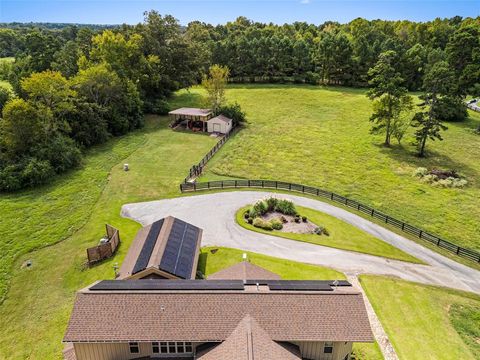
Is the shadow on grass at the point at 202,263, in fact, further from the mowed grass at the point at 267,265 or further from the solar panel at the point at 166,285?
the solar panel at the point at 166,285

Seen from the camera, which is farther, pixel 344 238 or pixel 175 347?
pixel 344 238

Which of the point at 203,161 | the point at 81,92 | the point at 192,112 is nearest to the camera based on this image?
the point at 203,161

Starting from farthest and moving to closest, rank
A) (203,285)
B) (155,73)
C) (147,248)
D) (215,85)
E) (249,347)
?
1. (155,73)
2. (215,85)
3. (147,248)
4. (203,285)
5. (249,347)

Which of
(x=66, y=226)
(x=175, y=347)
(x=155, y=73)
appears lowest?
(x=66, y=226)

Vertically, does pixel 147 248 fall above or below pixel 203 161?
above

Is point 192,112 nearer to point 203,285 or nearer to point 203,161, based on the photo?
point 203,161

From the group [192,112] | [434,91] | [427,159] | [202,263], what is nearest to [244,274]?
[202,263]

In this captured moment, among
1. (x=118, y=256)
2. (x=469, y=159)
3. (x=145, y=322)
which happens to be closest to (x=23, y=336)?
(x=118, y=256)
